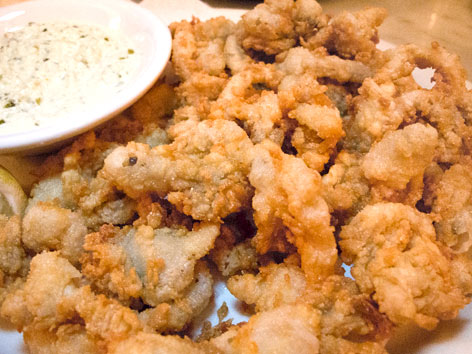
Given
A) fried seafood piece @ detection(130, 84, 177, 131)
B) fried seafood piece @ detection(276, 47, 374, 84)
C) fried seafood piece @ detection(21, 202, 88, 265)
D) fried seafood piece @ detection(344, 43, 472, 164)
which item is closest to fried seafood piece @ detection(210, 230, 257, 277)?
fried seafood piece @ detection(21, 202, 88, 265)

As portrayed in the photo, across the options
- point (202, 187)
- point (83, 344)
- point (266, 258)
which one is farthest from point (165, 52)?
point (83, 344)

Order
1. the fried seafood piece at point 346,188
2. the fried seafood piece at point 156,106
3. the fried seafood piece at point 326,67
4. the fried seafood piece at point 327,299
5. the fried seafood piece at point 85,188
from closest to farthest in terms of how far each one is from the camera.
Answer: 1. the fried seafood piece at point 327,299
2. the fried seafood piece at point 346,188
3. the fried seafood piece at point 85,188
4. the fried seafood piece at point 326,67
5. the fried seafood piece at point 156,106

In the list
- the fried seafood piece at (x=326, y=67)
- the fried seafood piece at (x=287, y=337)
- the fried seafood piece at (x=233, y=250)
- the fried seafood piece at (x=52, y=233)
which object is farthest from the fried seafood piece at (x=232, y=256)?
the fried seafood piece at (x=326, y=67)

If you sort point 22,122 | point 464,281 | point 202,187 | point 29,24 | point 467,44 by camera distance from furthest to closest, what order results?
1. point 467,44
2. point 29,24
3. point 22,122
4. point 202,187
5. point 464,281

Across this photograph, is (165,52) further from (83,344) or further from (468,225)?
(468,225)

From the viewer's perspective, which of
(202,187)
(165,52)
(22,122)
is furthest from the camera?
(165,52)

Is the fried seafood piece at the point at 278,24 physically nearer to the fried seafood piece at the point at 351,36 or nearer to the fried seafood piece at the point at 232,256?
the fried seafood piece at the point at 351,36
